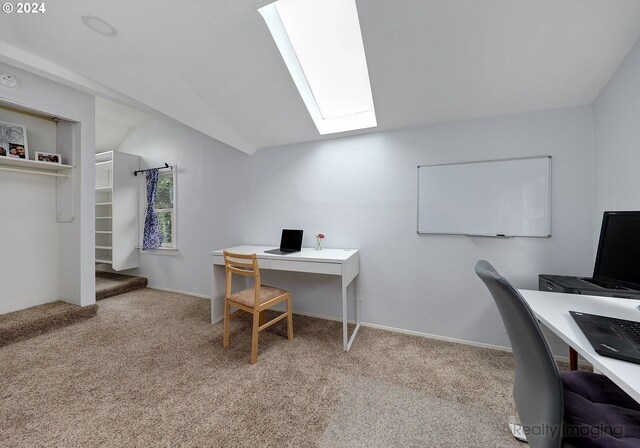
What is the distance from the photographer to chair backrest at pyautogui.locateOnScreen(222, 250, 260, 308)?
1.94 m

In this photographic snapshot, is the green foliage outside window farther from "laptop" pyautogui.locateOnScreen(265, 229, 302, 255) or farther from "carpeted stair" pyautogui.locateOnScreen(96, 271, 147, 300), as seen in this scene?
"laptop" pyautogui.locateOnScreen(265, 229, 302, 255)

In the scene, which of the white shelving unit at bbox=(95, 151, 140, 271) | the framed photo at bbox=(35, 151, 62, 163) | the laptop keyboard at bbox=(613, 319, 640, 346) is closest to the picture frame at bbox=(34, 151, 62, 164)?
the framed photo at bbox=(35, 151, 62, 163)

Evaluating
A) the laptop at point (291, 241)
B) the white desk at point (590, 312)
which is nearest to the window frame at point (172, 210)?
the laptop at point (291, 241)

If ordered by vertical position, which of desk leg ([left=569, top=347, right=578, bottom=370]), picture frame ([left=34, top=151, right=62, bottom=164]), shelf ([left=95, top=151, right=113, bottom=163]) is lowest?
desk leg ([left=569, top=347, right=578, bottom=370])

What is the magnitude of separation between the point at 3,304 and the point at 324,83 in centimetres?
389

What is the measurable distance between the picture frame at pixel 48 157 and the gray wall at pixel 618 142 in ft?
15.7

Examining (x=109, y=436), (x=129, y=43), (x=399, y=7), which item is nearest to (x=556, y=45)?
(x=399, y=7)

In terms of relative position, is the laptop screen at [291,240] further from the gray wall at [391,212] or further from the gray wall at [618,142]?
the gray wall at [618,142]

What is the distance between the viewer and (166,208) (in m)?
3.68

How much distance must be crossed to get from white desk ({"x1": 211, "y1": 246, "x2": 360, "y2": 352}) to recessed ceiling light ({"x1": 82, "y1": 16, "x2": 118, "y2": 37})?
6.13 ft

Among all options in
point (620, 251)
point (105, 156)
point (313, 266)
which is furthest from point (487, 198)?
point (105, 156)

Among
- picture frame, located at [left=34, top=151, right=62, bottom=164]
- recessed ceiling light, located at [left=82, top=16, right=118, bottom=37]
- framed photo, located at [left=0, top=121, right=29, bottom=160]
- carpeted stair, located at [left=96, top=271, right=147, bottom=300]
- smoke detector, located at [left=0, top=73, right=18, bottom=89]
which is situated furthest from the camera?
carpeted stair, located at [left=96, top=271, right=147, bottom=300]

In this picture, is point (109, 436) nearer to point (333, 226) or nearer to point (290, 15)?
point (333, 226)

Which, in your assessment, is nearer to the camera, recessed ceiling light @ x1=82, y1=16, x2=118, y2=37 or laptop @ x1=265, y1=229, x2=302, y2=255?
recessed ceiling light @ x1=82, y1=16, x2=118, y2=37
